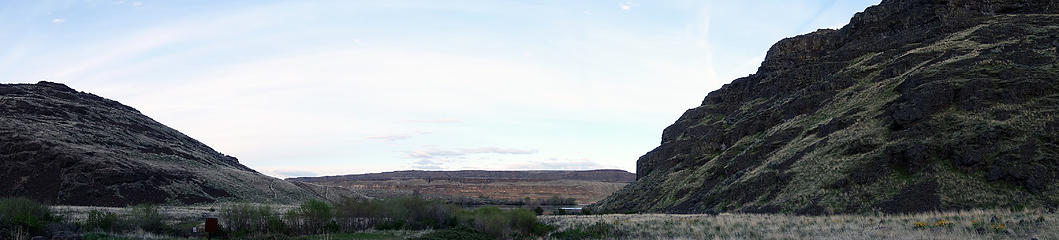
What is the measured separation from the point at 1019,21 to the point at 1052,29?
18.8 ft

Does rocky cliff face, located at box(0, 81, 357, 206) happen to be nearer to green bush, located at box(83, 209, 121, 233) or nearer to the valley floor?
the valley floor

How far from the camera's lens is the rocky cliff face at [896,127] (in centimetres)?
3703

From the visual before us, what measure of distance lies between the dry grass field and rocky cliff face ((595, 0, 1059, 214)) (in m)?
8.42

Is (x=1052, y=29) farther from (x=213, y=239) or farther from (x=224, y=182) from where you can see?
(x=224, y=182)

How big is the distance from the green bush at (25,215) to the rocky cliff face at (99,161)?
32271 mm

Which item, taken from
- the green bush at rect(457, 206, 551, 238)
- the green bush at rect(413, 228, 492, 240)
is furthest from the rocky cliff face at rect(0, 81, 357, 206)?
the green bush at rect(413, 228, 492, 240)

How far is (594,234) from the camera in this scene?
31.3m

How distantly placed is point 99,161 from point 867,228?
69.6 metres

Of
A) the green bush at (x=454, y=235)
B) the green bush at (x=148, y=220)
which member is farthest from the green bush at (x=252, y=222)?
the green bush at (x=454, y=235)

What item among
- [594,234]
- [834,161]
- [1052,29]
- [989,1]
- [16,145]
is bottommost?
[594,234]

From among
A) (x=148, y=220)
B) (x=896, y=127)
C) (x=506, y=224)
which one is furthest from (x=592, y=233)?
(x=896, y=127)

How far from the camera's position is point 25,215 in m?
27.5

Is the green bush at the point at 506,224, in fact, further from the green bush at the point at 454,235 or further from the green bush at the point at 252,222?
the green bush at the point at 252,222

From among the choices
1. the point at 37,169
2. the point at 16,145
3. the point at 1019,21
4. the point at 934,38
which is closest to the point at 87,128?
the point at 16,145
